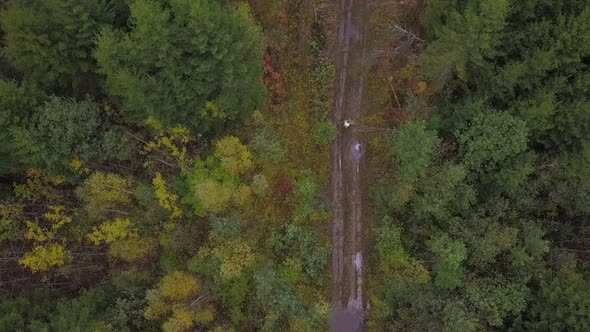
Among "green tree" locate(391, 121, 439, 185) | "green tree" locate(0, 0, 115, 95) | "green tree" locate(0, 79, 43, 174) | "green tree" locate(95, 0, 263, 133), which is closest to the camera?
"green tree" locate(95, 0, 263, 133)

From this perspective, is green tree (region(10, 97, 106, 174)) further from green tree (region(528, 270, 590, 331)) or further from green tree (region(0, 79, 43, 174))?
green tree (region(528, 270, 590, 331))

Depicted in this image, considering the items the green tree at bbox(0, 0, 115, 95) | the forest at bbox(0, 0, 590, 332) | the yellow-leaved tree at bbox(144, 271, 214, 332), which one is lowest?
the yellow-leaved tree at bbox(144, 271, 214, 332)

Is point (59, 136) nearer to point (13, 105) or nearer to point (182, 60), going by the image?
point (13, 105)

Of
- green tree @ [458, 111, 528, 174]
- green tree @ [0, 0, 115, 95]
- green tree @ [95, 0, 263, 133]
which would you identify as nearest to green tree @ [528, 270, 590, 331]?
green tree @ [458, 111, 528, 174]

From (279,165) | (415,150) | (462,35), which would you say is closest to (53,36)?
(279,165)

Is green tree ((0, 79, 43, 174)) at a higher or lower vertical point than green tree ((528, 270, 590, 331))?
higher

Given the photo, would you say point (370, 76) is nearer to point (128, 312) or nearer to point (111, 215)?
point (111, 215)

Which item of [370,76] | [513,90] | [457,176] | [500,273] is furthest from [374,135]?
[500,273]

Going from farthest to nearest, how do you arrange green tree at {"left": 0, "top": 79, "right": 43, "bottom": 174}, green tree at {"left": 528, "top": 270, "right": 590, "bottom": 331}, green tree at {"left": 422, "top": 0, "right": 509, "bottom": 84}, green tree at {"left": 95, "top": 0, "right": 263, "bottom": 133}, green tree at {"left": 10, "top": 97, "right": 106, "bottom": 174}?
1. green tree at {"left": 10, "top": 97, "right": 106, "bottom": 174}
2. green tree at {"left": 0, "top": 79, "right": 43, "bottom": 174}
3. green tree at {"left": 95, "top": 0, "right": 263, "bottom": 133}
4. green tree at {"left": 422, "top": 0, "right": 509, "bottom": 84}
5. green tree at {"left": 528, "top": 270, "right": 590, "bottom": 331}
